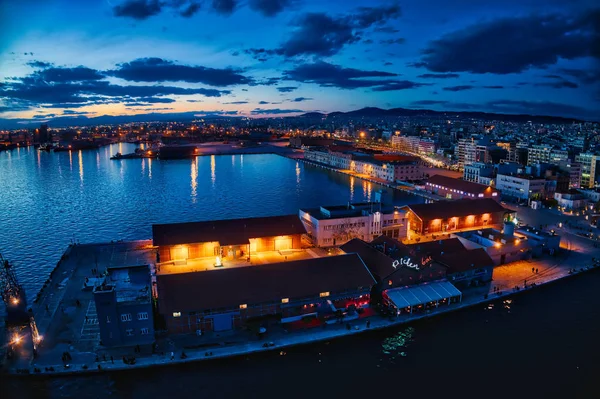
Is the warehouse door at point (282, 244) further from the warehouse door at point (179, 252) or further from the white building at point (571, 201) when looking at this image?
the white building at point (571, 201)

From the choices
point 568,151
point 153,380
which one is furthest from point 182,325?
point 568,151

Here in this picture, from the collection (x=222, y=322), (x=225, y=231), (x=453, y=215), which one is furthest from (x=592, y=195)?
(x=222, y=322)

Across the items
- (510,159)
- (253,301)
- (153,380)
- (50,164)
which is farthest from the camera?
(50,164)

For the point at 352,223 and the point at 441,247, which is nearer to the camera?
the point at 441,247

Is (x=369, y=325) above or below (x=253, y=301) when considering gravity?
below

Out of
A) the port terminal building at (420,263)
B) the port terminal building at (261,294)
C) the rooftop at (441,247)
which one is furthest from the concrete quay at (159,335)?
the rooftop at (441,247)

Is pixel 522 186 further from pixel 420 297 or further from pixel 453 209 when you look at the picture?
pixel 420 297

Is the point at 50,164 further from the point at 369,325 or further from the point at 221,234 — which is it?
the point at 369,325
